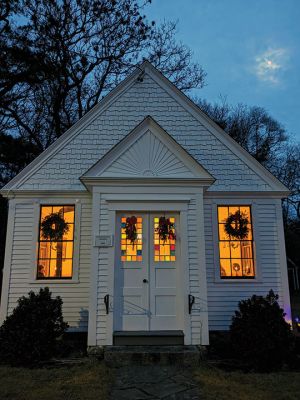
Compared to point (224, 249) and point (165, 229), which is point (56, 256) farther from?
point (224, 249)

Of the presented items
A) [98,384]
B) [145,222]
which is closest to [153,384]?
[98,384]

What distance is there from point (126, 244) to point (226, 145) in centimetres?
376

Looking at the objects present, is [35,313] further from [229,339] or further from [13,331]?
[229,339]

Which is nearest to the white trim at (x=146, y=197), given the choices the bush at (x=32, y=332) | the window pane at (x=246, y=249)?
the window pane at (x=246, y=249)

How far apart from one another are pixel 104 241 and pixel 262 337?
11.0ft

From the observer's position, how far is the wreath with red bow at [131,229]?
23.3 ft

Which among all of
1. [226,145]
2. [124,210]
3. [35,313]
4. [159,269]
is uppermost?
[226,145]

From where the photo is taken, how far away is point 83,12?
1471 cm

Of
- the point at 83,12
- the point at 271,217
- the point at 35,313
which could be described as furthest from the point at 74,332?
the point at 83,12

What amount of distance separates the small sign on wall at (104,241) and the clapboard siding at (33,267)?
4.73 feet

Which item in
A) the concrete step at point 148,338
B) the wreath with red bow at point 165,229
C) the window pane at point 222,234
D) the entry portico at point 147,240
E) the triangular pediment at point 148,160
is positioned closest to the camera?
the concrete step at point 148,338

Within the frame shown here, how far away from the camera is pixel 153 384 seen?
5023 millimetres

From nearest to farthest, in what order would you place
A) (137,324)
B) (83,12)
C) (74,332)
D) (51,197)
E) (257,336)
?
(257,336)
(137,324)
(74,332)
(51,197)
(83,12)

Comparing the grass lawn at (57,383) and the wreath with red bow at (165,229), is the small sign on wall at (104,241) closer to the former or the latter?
the wreath with red bow at (165,229)
